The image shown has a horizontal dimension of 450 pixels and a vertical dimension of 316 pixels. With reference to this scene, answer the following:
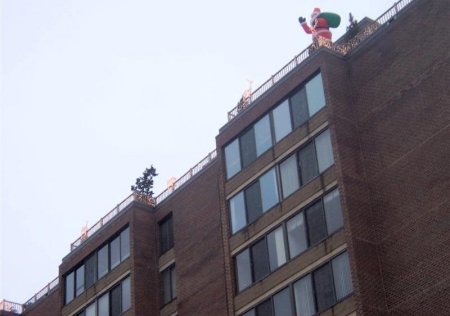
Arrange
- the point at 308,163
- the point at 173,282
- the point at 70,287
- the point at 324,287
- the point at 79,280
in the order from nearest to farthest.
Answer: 1. the point at 324,287
2. the point at 308,163
3. the point at 173,282
4. the point at 79,280
5. the point at 70,287

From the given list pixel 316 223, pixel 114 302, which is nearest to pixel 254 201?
pixel 316 223

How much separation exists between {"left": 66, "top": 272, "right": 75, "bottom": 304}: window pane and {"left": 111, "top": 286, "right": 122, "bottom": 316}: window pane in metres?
4.70

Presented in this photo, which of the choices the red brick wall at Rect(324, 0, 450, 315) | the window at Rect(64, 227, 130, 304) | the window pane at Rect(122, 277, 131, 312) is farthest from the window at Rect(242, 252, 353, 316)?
the window at Rect(64, 227, 130, 304)

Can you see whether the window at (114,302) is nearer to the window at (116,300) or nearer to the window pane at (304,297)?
the window at (116,300)

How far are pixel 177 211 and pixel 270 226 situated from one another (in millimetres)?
12729

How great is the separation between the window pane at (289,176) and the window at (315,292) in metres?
5.02

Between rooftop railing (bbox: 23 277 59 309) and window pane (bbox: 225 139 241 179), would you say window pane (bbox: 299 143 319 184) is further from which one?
rooftop railing (bbox: 23 277 59 309)

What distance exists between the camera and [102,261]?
204ft

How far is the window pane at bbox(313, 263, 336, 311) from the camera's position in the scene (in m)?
44.2

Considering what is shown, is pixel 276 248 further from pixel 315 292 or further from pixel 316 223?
pixel 315 292

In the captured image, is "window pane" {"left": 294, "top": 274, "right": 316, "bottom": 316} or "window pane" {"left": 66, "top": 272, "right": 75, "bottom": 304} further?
"window pane" {"left": 66, "top": 272, "right": 75, "bottom": 304}

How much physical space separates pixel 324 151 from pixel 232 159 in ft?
25.4

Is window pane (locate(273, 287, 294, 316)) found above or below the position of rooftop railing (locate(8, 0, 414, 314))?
below

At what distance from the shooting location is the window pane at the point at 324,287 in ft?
145
